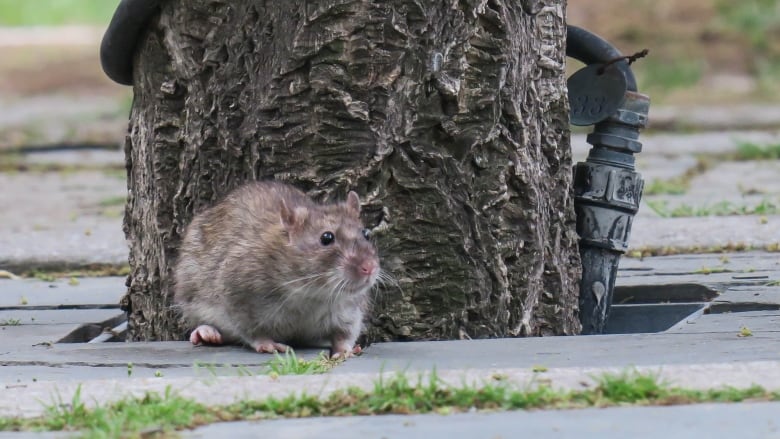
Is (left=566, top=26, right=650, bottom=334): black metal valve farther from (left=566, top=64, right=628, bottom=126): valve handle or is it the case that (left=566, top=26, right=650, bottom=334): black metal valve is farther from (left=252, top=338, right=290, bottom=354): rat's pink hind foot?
(left=252, top=338, right=290, bottom=354): rat's pink hind foot

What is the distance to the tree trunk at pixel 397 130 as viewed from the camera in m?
3.92

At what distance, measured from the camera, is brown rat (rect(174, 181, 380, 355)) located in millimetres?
3990

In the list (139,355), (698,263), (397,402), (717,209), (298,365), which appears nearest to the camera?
(397,402)

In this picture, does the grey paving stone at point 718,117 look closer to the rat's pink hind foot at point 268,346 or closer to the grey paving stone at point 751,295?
the grey paving stone at point 751,295

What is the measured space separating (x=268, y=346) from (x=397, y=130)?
0.72 meters

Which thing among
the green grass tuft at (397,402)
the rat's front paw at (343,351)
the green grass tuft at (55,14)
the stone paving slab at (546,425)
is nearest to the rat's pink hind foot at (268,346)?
the rat's front paw at (343,351)

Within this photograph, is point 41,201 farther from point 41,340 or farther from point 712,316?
point 712,316

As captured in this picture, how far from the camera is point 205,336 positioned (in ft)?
13.4

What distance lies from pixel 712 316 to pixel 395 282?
0.99m

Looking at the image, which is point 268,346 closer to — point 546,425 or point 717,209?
point 546,425

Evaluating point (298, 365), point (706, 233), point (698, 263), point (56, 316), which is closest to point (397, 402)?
point (298, 365)

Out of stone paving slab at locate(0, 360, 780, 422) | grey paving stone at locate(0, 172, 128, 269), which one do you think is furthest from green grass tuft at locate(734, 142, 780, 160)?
stone paving slab at locate(0, 360, 780, 422)

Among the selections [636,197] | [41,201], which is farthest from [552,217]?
[41,201]

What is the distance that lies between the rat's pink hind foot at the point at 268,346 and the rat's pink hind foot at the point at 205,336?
163 mm
